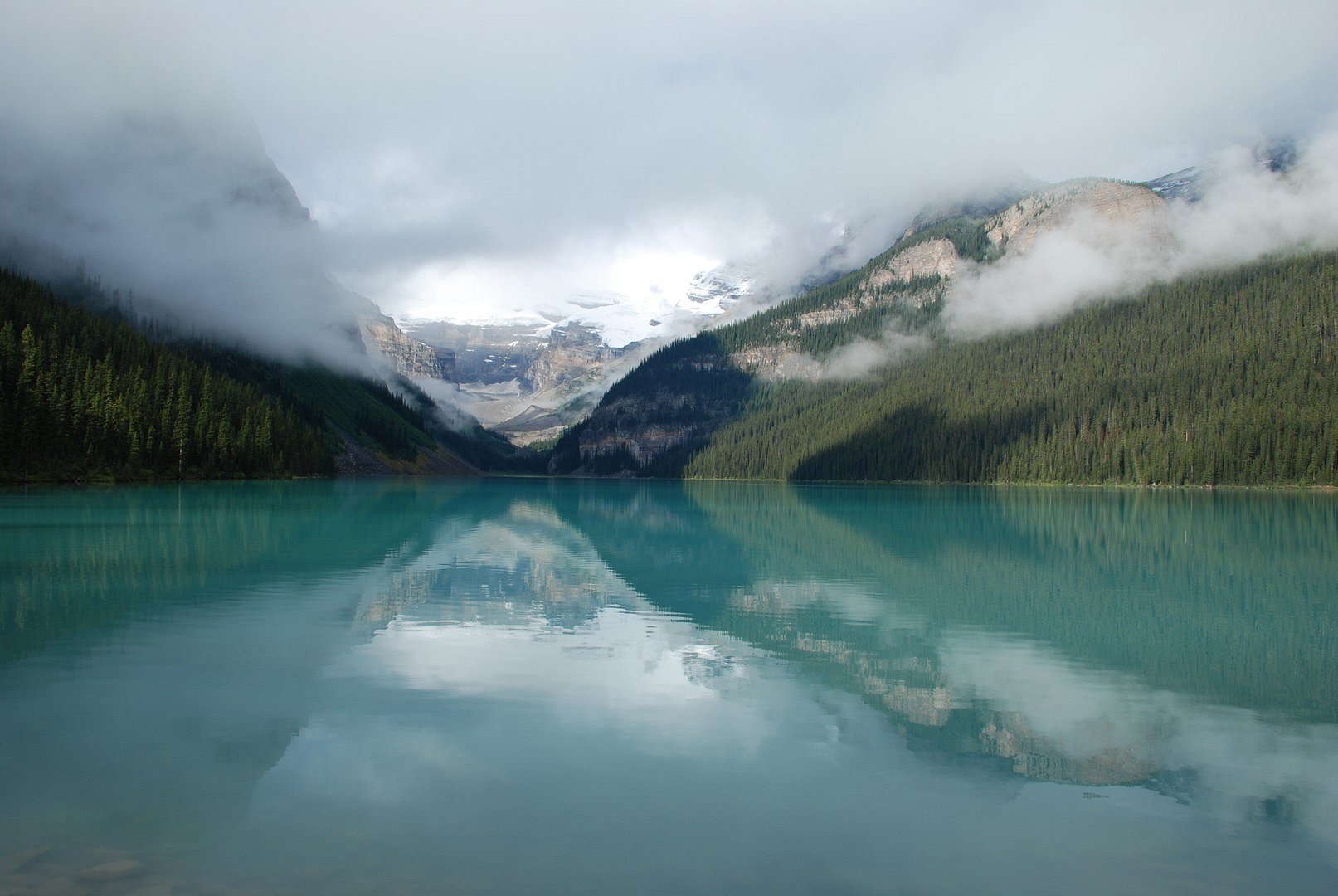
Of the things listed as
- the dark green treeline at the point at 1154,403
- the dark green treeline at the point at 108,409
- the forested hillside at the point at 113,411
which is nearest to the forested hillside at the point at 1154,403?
the dark green treeline at the point at 1154,403

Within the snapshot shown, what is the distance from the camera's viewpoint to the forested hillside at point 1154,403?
126188 mm

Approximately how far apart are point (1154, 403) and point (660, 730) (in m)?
159

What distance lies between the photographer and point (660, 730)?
1320 centimetres

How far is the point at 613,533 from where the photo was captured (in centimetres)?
5072

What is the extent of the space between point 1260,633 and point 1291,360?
15098cm

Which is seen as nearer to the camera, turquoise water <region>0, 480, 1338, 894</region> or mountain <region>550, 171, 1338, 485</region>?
turquoise water <region>0, 480, 1338, 894</region>

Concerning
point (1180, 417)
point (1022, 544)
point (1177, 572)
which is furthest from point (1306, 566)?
point (1180, 417)

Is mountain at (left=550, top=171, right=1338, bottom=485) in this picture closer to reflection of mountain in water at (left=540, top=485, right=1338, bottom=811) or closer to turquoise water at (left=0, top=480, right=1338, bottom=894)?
reflection of mountain in water at (left=540, top=485, right=1338, bottom=811)

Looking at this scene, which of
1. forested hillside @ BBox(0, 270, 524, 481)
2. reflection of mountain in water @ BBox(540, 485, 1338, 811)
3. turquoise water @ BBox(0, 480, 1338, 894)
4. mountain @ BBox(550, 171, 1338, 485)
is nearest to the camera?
turquoise water @ BBox(0, 480, 1338, 894)

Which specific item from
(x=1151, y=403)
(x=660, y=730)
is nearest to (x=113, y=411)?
(x=660, y=730)

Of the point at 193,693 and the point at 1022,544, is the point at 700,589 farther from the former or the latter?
the point at 1022,544

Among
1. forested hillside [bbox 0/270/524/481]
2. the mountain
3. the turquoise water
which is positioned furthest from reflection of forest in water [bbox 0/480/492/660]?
the mountain

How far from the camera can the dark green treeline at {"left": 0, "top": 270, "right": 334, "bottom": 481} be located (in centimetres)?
8581

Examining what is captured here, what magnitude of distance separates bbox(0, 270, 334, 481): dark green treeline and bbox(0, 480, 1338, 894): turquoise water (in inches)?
2752
